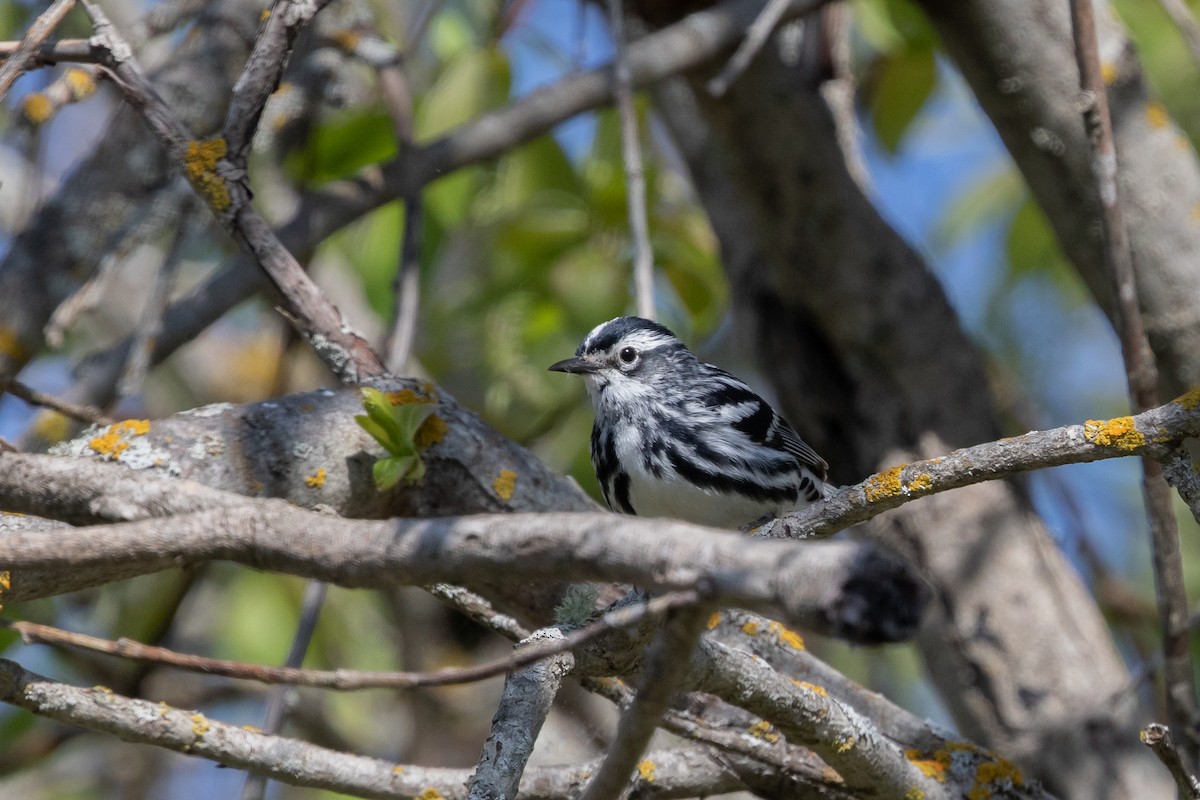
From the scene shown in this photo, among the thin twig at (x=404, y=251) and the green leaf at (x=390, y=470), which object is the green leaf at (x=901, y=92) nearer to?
the thin twig at (x=404, y=251)

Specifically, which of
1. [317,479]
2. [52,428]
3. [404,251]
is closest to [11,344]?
[52,428]

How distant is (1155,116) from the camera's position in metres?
3.58

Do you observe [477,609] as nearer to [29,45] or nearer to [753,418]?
[29,45]

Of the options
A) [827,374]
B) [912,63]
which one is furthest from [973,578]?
[912,63]

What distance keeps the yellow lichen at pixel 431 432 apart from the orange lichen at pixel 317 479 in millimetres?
217

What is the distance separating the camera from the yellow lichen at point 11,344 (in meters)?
3.29

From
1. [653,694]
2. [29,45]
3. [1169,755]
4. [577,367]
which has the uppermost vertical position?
[577,367]

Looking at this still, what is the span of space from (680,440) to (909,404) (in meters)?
1.22

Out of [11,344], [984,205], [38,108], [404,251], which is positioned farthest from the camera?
[984,205]

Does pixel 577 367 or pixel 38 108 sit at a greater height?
pixel 38 108

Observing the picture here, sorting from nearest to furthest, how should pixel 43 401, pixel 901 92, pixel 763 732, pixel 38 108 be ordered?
pixel 763 732 → pixel 43 401 → pixel 38 108 → pixel 901 92

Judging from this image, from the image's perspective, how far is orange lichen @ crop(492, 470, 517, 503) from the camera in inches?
105

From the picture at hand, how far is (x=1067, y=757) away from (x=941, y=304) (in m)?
1.61

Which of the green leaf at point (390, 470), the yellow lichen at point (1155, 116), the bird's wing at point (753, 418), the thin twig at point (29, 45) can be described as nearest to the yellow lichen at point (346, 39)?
the bird's wing at point (753, 418)
